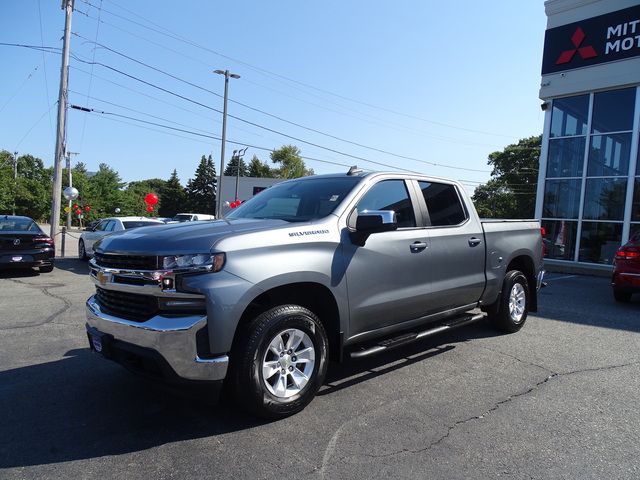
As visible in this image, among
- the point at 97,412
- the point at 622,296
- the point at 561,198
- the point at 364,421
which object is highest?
the point at 561,198

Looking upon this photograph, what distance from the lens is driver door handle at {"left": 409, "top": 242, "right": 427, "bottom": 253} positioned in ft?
14.6

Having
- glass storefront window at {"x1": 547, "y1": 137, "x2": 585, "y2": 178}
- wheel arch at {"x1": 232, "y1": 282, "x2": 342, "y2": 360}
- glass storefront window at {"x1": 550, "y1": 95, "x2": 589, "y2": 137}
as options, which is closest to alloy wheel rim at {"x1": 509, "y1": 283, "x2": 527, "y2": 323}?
wheel arch at {"x1": 232, "y1": 282, "x2": 342, "y2": 360}

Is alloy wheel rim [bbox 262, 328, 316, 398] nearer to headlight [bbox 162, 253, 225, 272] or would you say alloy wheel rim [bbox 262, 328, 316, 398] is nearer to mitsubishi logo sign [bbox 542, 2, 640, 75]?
headlight [bbox 162, 253, 225, 272]

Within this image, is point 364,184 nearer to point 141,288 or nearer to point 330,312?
point 330,312

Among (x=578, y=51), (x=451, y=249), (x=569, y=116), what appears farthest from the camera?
(x=569, y=116)

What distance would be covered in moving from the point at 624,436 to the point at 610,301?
723 cm

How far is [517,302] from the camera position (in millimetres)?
6273

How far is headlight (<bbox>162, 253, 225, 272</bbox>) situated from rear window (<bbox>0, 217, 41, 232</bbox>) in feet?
33.5

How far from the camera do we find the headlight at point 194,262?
313 centimetres

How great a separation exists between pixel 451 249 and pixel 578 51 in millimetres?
16710

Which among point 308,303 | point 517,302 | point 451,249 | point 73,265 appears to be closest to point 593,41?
point 517,302

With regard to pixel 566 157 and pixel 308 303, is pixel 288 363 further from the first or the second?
pixel 566 157

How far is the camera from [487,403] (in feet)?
12.8

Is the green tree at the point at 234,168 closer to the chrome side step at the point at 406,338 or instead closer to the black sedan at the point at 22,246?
the black sedan at the point at 22,246
